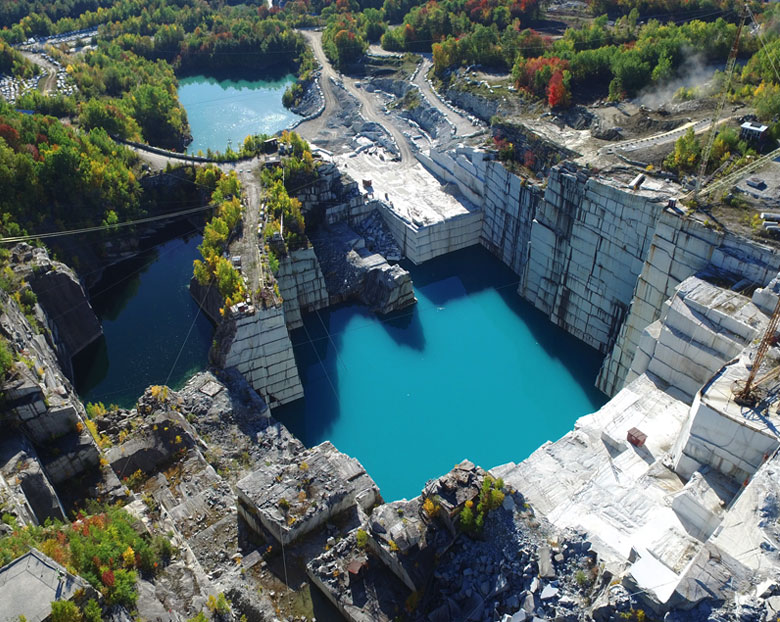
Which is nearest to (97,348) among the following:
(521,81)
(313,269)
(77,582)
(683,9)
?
(313,269)

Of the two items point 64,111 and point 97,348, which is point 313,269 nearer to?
point 97,348

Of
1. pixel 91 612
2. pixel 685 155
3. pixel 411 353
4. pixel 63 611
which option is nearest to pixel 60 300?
pixel 411 353

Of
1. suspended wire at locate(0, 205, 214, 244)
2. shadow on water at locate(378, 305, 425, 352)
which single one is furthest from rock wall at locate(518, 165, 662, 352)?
suspended wire at locate(0, 205, 214, 244)

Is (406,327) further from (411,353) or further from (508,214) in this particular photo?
(508,214)

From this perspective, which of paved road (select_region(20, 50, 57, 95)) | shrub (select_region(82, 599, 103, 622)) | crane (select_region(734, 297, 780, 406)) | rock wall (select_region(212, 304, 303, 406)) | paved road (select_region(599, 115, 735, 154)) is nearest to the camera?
shrub (select_region(82, 599, 103, 622))

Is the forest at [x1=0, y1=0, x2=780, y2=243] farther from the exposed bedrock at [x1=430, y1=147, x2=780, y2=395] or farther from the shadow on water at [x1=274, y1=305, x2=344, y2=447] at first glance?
the shadow on water at [x1=274, y1=305, x2=344, y2=447]

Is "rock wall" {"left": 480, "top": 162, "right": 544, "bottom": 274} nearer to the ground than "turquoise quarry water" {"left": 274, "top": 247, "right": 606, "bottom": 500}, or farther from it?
farther from it
